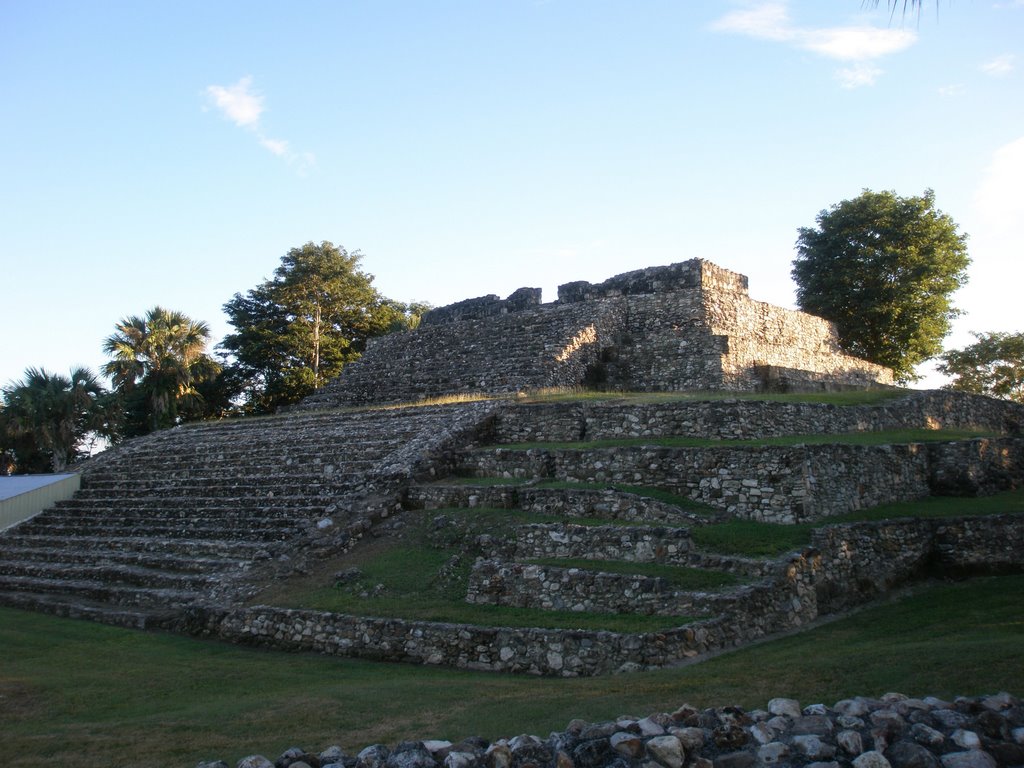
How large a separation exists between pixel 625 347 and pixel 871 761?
60.8 ft

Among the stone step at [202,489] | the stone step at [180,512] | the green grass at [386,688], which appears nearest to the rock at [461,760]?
the green grass at [386,688]

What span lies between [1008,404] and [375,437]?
18027 mm

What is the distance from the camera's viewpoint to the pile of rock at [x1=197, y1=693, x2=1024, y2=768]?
4.77 metres

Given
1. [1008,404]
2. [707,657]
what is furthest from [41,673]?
[1008,404]

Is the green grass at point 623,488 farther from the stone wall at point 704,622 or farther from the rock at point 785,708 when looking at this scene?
the rock at point 785,708

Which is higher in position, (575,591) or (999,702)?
(575,591)

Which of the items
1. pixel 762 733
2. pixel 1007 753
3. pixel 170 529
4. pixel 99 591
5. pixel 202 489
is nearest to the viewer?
pixel 1007 753

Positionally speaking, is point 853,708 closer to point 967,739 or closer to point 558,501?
point 967,739

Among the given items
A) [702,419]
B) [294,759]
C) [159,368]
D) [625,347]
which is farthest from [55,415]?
[294,759]

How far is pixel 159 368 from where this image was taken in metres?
30.1

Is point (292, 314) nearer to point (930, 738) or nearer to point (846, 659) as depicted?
point (846, 659)

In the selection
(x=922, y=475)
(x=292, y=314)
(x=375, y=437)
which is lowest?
(x=922, y=475)

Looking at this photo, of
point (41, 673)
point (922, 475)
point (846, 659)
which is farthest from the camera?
point (922, 475)

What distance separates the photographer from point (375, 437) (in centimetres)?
1834
